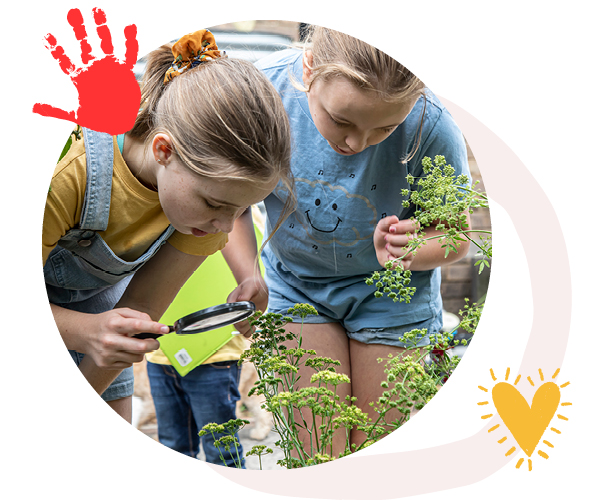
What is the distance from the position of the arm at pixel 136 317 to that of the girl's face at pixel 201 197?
8 centimetres

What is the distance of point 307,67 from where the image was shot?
88 cm

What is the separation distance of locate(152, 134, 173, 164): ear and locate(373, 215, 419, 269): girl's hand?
0.37 metres

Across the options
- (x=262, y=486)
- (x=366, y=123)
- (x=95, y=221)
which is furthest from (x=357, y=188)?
(x=262, y=486)

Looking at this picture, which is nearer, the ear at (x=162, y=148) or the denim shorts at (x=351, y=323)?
the ear at (x=162, y=148)

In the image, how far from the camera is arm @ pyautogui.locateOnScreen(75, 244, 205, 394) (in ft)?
2.91

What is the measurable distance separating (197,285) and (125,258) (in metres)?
0.13

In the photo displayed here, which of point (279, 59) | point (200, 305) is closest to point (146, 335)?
point (200, 305)

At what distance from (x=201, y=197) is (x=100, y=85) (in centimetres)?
25

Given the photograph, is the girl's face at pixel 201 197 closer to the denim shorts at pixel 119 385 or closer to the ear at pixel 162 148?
the ear at pixel 162 148

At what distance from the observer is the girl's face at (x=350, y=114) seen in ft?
→ 2.73

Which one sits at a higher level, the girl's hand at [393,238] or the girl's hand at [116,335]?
the girl's hand at [393,238]

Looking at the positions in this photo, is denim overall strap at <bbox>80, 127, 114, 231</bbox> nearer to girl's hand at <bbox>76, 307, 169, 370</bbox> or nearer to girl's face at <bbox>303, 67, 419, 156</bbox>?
girl's hand at <bbox>76, 307, 169, 370</bbox>

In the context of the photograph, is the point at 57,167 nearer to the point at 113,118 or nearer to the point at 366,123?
the point at 113,118

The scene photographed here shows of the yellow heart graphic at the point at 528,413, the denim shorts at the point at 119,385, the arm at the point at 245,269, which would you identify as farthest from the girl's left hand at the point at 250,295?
the yellow heart graphic at the point at 528,413
